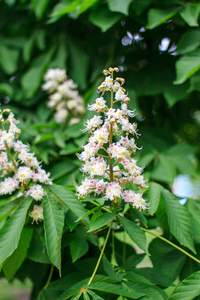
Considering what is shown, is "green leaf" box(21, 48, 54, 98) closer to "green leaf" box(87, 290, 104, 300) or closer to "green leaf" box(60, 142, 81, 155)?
"green leaf" box(60, 142, 81, 155)

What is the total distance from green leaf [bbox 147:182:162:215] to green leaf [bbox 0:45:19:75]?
5.33ft

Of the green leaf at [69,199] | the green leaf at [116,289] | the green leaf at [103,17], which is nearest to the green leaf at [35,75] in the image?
the green leaf at [103,17]

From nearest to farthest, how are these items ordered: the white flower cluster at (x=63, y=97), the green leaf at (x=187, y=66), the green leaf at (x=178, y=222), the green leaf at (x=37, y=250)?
the green leaf at (x=178, y=222), the green leaf at (x=37, y=250), the green leaf at (x=187, y=66), the white flower cluster at (x=63, y=97)

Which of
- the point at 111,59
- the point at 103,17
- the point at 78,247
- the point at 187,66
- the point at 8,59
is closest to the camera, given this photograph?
the point at 78,247

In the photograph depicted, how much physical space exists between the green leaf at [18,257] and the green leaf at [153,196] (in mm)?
543

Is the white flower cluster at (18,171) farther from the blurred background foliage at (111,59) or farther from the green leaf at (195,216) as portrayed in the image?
the green leaf at (195,216)

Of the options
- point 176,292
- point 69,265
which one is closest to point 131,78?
point 69,265

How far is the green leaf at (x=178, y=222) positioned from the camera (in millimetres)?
1114

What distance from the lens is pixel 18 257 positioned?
1.25 metres

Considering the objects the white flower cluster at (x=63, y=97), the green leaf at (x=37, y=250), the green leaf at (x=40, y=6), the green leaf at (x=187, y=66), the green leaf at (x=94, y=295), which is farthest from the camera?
the white flower cluster at (x=63, y=97)

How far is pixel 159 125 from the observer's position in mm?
2604

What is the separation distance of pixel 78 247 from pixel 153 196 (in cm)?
36

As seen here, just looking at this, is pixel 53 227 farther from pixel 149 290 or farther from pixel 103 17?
pixel 103 17

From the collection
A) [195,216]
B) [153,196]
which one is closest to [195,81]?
[195,216]
